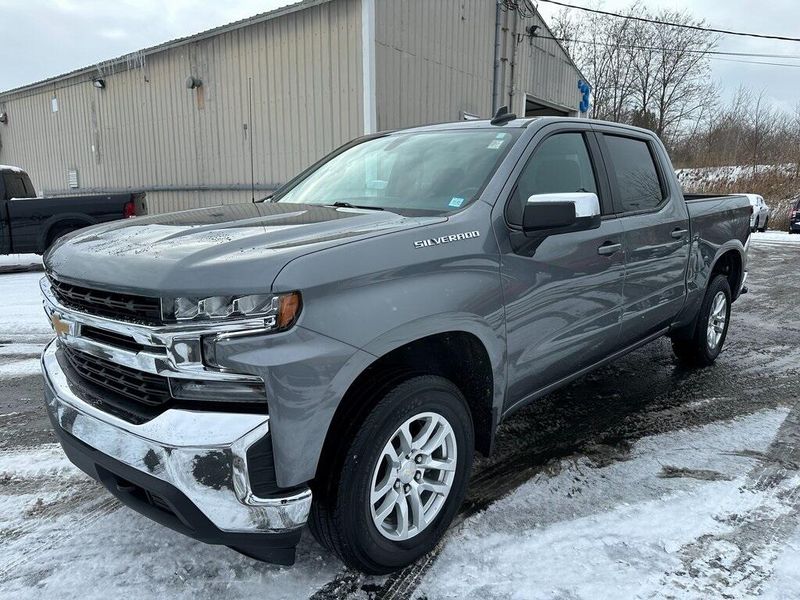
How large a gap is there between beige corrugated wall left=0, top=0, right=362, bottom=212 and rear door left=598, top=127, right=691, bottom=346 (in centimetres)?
679

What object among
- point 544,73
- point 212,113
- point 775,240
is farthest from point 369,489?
point 775,240

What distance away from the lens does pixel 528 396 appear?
2982 millimetres

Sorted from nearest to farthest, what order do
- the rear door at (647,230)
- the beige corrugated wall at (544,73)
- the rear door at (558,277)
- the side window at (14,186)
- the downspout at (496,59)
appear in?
the rear door at (558,277) → the rear door at (647,230) → the side window at (14,186) → the downspout at (496,59) → the beige corrugated wall at (544,73)

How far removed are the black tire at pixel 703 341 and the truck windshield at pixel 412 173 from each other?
105 inches

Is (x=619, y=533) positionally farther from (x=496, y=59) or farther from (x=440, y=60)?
(x=496, y=59)

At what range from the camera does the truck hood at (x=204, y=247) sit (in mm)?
1846

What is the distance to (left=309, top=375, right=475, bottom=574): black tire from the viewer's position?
81.2 inches

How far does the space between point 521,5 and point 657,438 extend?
41.8 feet

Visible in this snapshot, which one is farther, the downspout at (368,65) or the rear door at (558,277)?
the downspout at (368,65)

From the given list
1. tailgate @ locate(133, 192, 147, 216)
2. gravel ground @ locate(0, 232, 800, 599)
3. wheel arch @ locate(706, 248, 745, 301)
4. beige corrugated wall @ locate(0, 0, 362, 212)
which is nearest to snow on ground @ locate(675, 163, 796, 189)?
beige corrugated wall @ locate(0, 0, 362, 212)

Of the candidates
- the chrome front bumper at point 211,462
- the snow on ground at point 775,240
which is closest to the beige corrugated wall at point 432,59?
the chrome front bumper at point 211,462

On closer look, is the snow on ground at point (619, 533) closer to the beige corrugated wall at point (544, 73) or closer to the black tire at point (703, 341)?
the black tire at point (703, 341)

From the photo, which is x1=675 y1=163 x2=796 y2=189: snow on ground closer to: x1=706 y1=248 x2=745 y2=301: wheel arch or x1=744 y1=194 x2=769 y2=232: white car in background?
x1=744 y1=194 x2=769 y2=232: white car in background

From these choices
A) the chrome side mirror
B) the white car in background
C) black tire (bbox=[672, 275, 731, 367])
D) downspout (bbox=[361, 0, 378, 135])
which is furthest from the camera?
the white car in background
